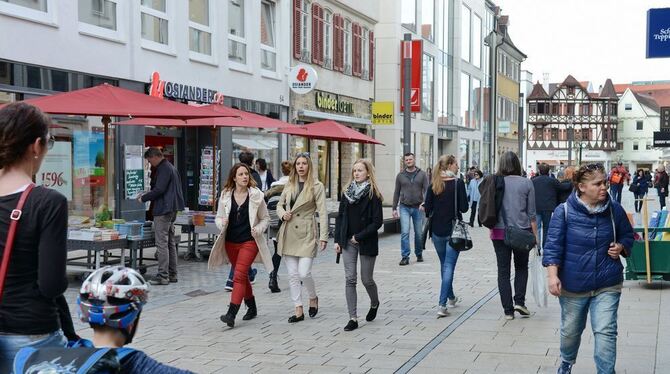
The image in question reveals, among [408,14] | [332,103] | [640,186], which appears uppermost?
[408,14]

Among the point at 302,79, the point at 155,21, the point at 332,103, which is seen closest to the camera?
the point at 155,21

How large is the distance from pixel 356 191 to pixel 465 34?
39.0m

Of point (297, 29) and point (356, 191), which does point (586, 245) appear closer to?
point (356, 191)

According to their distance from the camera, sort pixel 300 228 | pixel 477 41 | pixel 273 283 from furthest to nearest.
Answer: pixel 477 41 < pixel 273 283 < pixel 300 228

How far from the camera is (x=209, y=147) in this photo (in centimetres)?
2070

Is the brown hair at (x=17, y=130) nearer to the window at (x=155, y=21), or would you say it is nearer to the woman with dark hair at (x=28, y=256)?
the woman with dark hair at (x=28, y=256)

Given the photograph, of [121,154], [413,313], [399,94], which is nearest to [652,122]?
[399,94]

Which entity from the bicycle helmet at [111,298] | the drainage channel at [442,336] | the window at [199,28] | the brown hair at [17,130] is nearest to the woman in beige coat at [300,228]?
the drainage channel at [442,336]

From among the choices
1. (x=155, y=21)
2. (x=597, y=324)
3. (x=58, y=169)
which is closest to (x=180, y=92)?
(x=155, y=21)

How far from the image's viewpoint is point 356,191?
823cm

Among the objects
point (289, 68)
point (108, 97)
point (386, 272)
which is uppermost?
point (289, 68)

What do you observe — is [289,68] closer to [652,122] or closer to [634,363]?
[634,363]

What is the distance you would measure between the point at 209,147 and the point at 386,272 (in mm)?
9187

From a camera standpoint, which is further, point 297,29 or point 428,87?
point 428,87
